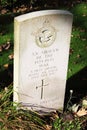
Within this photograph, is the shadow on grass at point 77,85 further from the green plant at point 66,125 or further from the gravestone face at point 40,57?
the green plant at point 66,125

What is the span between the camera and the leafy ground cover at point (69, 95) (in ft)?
15.7

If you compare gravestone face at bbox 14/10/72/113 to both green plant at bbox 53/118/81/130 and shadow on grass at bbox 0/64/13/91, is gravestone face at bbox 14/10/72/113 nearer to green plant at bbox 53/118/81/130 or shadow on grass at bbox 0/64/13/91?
green plant at bbox 53/118/81/130

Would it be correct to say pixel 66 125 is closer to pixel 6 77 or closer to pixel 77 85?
pixel 77 85

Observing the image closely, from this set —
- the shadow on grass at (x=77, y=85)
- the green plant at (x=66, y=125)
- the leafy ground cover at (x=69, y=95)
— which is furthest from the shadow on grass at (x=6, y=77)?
the green plant at (x=66, y=125)

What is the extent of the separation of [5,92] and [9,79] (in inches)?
44.1

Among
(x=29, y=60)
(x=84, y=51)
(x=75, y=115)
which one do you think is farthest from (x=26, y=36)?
(x=84, y=51)

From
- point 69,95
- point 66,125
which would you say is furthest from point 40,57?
point 69,95

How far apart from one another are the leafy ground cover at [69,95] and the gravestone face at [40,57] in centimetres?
19

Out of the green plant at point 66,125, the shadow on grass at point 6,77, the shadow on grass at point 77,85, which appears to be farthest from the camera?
the shadow on grass at point 6,77

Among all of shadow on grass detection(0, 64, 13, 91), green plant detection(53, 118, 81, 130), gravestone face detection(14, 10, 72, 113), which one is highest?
gravestone face detection(14, 10, 72, 113)

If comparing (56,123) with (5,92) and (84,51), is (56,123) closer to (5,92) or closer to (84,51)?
(5,92)

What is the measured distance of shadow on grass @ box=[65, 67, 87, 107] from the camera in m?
5.94

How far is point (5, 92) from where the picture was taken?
512cm

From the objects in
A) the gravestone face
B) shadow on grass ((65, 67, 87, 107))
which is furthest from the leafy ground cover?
the gravestone face
